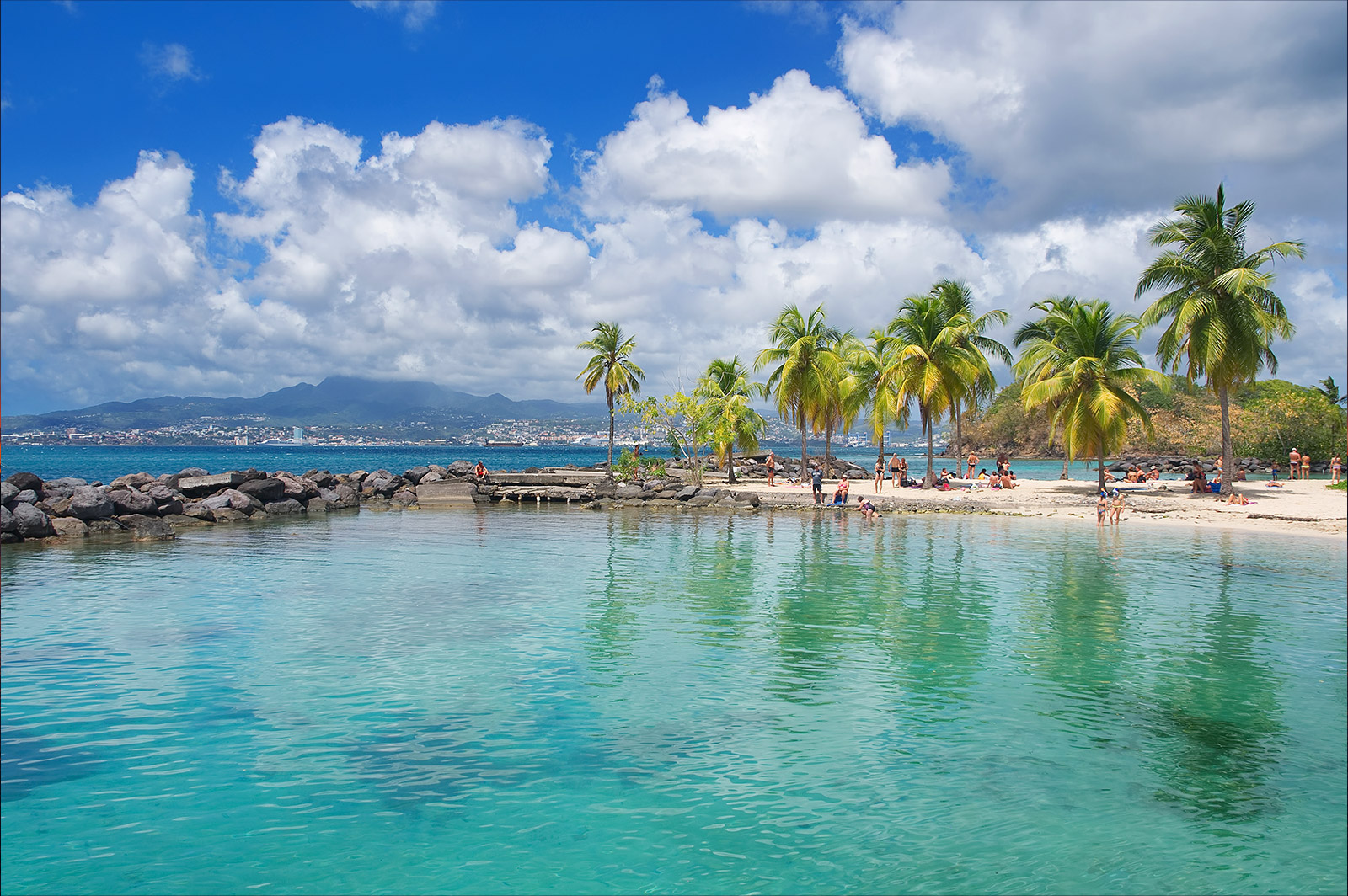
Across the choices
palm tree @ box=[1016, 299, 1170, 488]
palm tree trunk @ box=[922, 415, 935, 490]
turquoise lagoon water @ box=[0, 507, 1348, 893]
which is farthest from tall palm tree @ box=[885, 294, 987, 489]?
turquoise lagoon water @ box=[0, 507, 1348, 893]

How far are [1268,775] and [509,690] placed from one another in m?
9.21

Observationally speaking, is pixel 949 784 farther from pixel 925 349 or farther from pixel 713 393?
pixel 713 393

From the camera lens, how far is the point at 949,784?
8492mm

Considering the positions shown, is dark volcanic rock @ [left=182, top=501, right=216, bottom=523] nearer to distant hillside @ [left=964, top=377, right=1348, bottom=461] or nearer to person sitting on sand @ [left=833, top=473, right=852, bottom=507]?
person sitting on sand @ [left=833, top=473, right=852, bottom=507]

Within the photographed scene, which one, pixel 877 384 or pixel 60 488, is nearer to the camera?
pixel 60 488

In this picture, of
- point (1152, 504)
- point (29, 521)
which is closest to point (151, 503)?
point (29, 521)

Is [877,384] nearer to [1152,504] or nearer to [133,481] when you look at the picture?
[1152,504]

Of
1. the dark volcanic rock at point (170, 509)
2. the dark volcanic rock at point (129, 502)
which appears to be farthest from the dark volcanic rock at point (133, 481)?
the dark volcanic rock at point (129, 502)

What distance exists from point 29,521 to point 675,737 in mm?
27087

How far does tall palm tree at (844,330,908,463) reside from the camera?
5025 cm

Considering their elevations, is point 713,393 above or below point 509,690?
above

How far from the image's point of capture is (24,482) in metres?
31.7

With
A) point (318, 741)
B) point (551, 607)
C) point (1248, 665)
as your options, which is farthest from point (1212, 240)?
point (318, 741)

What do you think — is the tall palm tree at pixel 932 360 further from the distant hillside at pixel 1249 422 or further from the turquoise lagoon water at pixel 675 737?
the turquoise lagoon water at pixel 675 737
